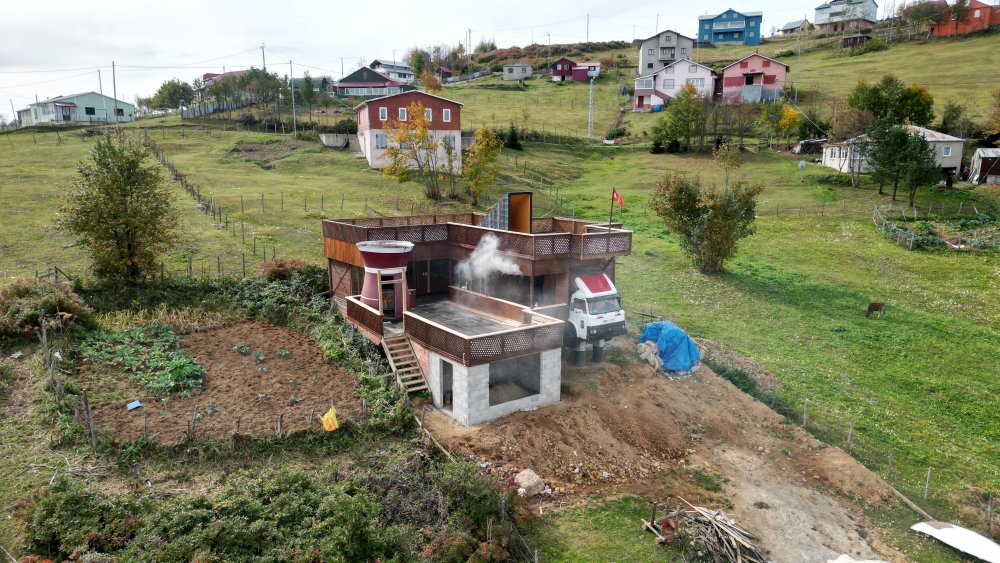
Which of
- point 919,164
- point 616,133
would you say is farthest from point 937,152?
point 616,133

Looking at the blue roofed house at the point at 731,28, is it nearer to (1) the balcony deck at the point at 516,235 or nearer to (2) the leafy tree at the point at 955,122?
(2) the leafy tree at the point at 955,122

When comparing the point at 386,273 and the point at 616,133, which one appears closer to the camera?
the point at 386,273

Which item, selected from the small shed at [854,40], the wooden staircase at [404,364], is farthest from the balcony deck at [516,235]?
the small shed at [854,40]

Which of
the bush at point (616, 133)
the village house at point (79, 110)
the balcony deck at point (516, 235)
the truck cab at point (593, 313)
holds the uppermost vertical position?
the village house at point (79, 110)

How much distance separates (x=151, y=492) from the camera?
1509cm

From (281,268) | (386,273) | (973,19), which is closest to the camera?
(386,273)

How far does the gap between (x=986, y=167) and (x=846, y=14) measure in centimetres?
10394

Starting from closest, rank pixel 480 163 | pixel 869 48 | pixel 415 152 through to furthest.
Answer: pixel 480 163 → pixel 415 152 → pixel 869 48

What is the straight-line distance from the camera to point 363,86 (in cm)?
10500

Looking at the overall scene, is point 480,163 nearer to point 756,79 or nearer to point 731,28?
point 756,79

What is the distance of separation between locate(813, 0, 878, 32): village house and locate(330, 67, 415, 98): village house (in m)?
96.6

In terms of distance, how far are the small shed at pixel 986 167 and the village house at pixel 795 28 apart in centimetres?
11126

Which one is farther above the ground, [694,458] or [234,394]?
[234,394]

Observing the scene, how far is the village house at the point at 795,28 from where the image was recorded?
15012cm
